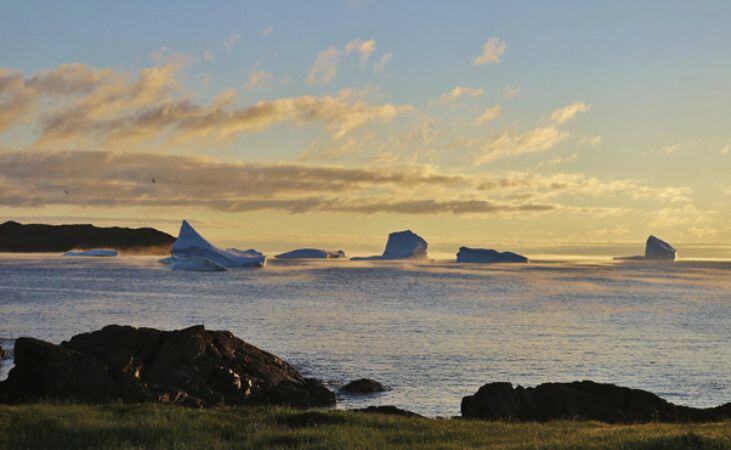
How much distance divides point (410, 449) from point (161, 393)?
1457cm

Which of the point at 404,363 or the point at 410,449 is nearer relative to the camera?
the point at 410,449

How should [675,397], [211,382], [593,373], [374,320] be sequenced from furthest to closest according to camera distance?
[374,320]
[593,373]
[675,397]
[211,382]

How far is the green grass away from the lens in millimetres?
19797

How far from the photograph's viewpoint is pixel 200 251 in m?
186

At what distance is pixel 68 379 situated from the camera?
96.9 ft

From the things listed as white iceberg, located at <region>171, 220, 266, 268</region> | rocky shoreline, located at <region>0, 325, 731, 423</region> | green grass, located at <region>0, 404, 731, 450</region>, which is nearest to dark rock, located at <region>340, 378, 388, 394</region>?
rocky shoreline, located at <region>0, 325, 731, 423</region>

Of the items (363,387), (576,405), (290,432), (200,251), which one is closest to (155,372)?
(363,387)

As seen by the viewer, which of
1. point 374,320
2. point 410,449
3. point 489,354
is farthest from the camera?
point 374,320

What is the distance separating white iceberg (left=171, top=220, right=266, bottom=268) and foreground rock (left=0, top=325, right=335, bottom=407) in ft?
444

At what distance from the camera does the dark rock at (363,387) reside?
37.6m

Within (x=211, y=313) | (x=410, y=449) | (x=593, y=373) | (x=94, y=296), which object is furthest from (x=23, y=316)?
(x=410, y=449)

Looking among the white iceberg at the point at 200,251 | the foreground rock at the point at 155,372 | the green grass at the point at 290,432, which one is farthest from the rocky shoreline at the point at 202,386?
the white iceberg at the point at 200,251

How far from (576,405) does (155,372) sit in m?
16.2

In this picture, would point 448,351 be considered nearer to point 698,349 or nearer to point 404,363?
point 404,363
